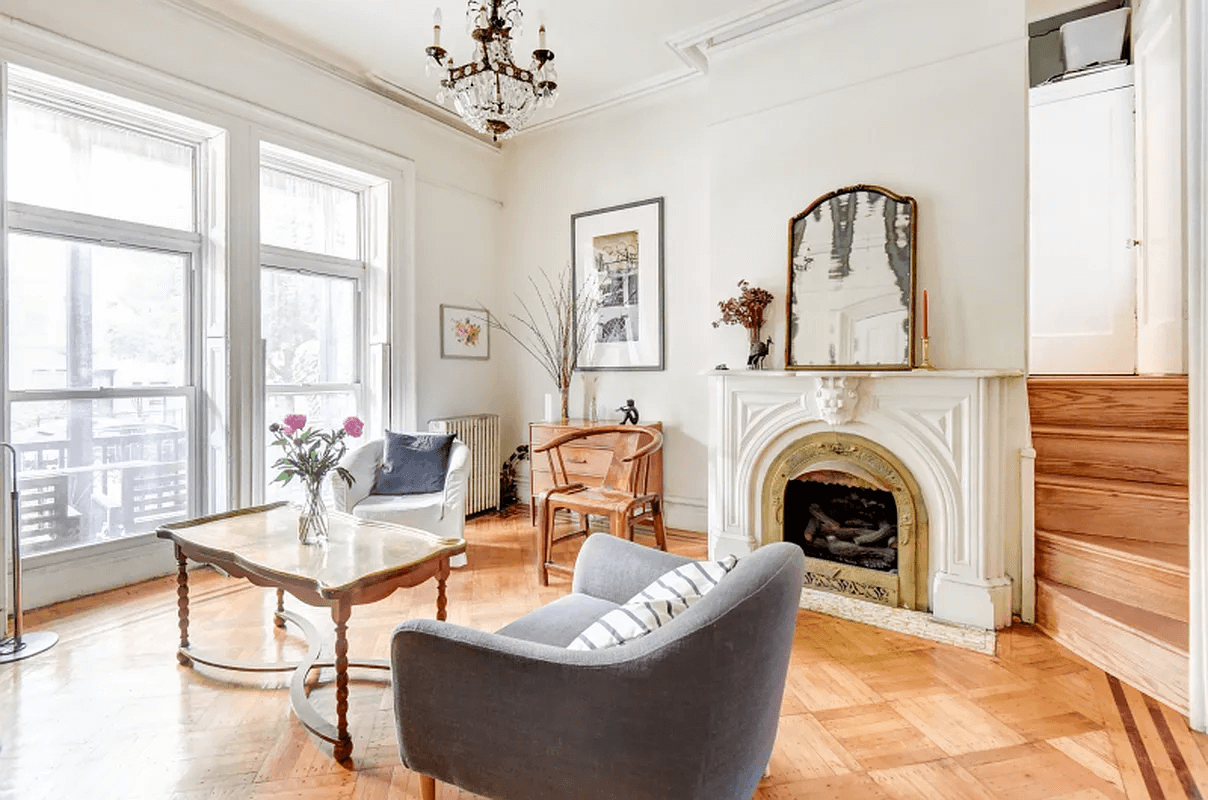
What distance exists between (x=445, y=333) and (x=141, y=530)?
2.45 metres

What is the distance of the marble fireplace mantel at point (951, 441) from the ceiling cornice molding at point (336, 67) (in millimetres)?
3418

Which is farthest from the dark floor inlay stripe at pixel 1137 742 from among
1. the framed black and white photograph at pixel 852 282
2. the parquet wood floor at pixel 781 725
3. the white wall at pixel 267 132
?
the white wall at pixel 267 132

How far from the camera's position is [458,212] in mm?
5191

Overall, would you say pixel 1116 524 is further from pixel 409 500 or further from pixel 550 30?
pixel 550 30

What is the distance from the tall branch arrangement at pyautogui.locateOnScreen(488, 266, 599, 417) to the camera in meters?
5.02

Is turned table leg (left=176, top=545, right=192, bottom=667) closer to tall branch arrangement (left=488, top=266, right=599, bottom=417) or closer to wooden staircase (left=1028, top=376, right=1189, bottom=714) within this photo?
tall branch arrangement (left=488, top=266, right=599, bottom=417)

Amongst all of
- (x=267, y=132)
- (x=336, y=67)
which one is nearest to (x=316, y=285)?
(x=267, y=132)

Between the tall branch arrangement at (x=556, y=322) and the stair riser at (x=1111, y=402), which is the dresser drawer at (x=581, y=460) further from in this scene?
the stair riser at (x=1111, y=402)

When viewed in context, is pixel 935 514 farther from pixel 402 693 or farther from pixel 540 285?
pixel 540 285

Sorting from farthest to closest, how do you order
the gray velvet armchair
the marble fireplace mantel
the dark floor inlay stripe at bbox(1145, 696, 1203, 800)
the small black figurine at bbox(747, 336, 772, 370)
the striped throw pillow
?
the small black figurine at bbox(747, 336, 772, 370)
the marble fireplace mantel
the dark floor inlay stripe at bbox(1145, 696, 1203, 800)
the striped throw pillow
the gray velvet armchair

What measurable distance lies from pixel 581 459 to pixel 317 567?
8.41 ft

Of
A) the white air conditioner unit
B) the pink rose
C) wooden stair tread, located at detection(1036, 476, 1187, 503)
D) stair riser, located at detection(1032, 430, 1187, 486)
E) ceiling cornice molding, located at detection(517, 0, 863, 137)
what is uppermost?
the white air conditioner unit

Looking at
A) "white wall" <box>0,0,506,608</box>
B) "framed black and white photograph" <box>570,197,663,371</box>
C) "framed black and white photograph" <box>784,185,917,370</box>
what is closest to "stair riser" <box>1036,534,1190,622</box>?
"framed black and white photograph" <box>784,185,917,370</box>

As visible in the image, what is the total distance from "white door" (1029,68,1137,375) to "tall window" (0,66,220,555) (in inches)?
221
